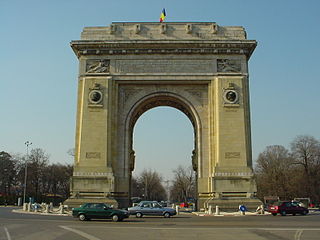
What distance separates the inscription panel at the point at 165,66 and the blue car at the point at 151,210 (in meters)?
12.3

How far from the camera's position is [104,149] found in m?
32.0

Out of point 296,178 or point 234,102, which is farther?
point 296,178

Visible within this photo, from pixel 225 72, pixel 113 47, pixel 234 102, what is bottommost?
pixel 234 102

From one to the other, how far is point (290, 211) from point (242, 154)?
6082 millimetres

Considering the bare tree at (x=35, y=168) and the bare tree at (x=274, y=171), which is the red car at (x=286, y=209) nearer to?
the bare tree at (x=274, y=171)

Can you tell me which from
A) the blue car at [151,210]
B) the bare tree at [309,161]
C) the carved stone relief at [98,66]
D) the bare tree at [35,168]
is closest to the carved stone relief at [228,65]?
the carved stone relief at [98,66]

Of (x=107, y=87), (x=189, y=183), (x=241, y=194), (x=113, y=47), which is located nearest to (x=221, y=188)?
(x=241, y=194)

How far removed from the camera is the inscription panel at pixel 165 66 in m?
33.5

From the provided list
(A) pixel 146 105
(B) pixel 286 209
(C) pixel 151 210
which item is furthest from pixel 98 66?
(B) pixel 286 209

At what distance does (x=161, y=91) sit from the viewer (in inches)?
1334

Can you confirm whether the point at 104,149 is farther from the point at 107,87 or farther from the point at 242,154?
the point at 242,154

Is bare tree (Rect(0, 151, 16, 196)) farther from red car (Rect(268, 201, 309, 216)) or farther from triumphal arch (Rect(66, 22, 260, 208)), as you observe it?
red car (Rect(268, 201, 309, 216))

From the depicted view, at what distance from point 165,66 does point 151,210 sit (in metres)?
13.2

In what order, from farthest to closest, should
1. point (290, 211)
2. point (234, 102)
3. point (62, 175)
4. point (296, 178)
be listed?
point (62, 175) < point (296, 178) < point (234, 102) < point (290, 211)
